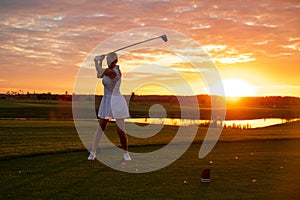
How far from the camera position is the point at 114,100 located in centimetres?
1004

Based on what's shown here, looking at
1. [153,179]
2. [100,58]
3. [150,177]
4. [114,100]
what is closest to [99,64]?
[100,58]

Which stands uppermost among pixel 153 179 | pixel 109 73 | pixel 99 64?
pixel 99 64

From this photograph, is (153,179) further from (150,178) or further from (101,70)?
(101,70)

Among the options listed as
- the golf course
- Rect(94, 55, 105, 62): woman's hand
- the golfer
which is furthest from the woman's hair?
the golf course

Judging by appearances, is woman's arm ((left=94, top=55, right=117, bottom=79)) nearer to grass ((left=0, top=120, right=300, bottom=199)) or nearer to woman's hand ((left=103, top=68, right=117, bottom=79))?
woman's hand ((left=103, top=68, right=117, bottom=79))

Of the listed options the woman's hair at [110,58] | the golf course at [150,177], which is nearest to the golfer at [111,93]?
the woman's hair at [110,58]

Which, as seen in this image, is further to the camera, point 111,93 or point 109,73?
point 111,93

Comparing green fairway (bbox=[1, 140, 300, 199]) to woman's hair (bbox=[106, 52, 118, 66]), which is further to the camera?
woman's hair (bbox=[106, 52, 118, 66])

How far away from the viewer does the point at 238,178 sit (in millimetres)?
7973

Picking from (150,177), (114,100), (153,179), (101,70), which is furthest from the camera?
(114,100)

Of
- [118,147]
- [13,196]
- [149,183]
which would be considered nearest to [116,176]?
[149,183]

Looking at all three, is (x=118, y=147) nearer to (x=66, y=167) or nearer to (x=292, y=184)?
(x=66, y=167)

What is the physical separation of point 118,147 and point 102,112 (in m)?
3.14

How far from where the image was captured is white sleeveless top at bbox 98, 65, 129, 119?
10016 mm
